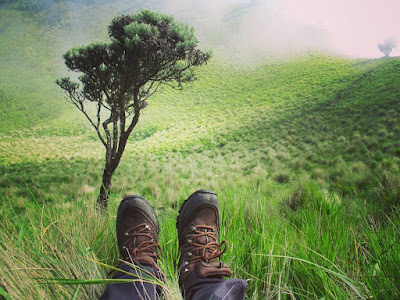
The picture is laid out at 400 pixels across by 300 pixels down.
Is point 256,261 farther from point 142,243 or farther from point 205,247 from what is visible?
point 142,243

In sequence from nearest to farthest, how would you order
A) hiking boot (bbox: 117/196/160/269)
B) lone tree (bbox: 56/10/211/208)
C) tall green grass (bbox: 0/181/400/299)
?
tall green grass (bbox: 0/181/400/299)
hiking boot (bbox: 117/196/160/269)
lone tree (bbox: 56/10/211/208)

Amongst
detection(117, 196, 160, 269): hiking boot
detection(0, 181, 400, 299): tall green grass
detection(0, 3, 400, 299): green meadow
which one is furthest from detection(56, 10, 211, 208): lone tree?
detection(0, 181, 400, 299): tall green grass

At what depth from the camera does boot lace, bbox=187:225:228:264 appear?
90 centimetres

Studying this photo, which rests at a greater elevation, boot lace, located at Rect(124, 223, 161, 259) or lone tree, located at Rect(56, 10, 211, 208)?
lone tree, located at Rect(56, 10, 211, 208)

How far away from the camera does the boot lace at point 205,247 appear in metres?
0.90

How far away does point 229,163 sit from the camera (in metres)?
4.75

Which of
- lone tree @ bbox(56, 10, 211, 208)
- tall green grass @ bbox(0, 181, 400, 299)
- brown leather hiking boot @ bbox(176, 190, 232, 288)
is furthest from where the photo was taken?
lone tree @ bbox(56, 10, 211, 208)

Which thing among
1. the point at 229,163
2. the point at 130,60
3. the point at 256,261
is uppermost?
the point at 130,60

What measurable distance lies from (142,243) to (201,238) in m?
0.29

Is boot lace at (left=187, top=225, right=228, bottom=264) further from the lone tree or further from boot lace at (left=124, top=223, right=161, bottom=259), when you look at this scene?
the lone tree

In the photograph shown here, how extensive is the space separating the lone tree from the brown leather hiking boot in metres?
1.89

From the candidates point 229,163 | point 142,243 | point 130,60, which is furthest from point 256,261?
point 229,163

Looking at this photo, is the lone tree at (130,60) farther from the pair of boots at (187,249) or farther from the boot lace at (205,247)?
the boot lace at (205,247)

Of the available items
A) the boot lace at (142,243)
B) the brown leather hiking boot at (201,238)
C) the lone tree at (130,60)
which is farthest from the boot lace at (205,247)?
the lone tree at (130,60)
